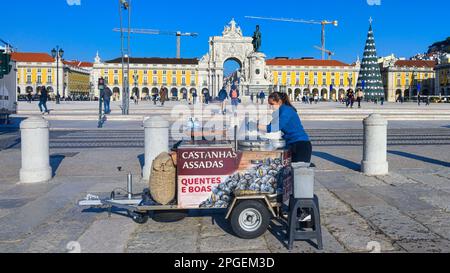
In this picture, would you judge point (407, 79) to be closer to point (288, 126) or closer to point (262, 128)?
point (262, 128)

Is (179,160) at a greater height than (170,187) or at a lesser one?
greater

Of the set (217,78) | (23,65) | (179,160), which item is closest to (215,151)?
(179,160)

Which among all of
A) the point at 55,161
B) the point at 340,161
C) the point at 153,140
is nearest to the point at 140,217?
the point at 153,140

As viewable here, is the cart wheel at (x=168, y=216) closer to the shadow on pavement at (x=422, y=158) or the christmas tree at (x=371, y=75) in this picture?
the shadow on pavement at (x=422, y=158)

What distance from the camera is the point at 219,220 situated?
516cm

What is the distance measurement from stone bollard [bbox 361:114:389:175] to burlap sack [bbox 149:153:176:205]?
4755 millimetres

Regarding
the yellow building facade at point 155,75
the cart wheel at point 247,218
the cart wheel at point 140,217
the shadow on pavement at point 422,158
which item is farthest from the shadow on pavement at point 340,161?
the yellow building facade at point 155,75

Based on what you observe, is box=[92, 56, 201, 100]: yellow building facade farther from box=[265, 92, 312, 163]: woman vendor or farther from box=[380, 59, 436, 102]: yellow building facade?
→ box=[265, 92, 312, 163]: woman vendor

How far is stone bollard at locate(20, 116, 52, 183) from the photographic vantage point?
739 centimetres

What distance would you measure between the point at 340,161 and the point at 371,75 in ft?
250

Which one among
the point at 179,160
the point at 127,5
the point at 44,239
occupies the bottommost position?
the point at 44,239
